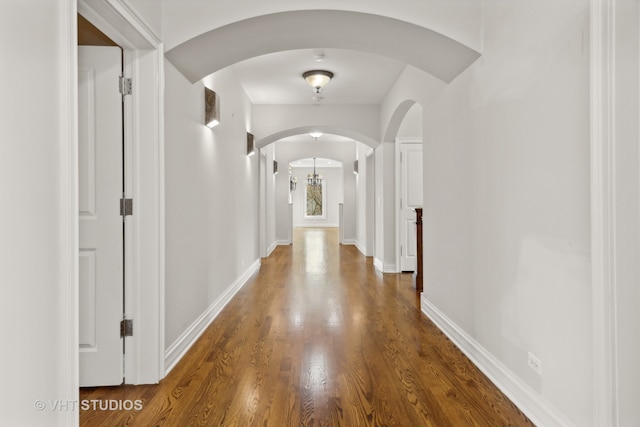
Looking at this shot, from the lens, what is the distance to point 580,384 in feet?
5.40

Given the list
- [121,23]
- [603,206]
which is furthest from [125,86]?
[603,206]

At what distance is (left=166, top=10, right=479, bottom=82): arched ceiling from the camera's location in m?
2.58

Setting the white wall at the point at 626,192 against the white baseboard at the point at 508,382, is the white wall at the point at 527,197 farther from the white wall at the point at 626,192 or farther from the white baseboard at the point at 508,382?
the white wall at the point at 626,192

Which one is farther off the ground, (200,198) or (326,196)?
(326,196)

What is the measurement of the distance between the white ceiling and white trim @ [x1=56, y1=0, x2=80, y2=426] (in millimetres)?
2941

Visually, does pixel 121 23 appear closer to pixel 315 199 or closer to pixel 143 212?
pixel 143 212

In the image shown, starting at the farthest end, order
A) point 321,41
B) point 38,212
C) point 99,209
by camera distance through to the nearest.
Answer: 1. point 321,41
2. point 99,209
3. point 38,212

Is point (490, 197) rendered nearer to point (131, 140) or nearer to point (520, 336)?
point (520, 336)

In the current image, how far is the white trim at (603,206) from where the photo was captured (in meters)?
1.45

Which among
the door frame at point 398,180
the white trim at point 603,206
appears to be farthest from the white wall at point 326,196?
the white trim at point 603,206

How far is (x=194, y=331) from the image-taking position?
3076mm

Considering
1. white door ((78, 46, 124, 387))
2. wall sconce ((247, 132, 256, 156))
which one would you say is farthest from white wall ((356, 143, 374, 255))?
white door ((78, 46, 124, 387))

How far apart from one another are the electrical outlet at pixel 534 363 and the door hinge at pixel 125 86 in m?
2.61

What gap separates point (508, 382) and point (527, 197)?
102cm
